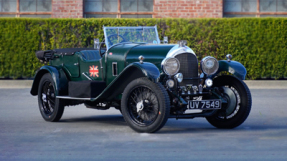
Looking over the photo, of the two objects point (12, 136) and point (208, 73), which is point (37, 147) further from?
point (208, 73)

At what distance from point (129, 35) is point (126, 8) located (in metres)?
11.5

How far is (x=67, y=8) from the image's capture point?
20.2 metres

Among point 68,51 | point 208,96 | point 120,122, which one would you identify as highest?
point 68,51

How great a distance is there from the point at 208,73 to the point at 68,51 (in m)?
2.85

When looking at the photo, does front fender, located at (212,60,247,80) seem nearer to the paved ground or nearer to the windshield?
the paved ground

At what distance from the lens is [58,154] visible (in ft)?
19.6

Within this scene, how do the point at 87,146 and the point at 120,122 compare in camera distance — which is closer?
the point at 87,146

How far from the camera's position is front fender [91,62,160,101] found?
7.32 meters

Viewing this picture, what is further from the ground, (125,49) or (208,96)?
(125,49)

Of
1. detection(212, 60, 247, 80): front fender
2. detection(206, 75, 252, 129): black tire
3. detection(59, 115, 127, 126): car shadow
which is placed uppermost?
detection(212, 60, 247, 80): front fender

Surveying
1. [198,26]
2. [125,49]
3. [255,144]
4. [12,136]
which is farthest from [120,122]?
[198,26]

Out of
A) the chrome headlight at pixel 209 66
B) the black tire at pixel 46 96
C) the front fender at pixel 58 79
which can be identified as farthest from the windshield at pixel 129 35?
the chrome headlight at pixel 209 66

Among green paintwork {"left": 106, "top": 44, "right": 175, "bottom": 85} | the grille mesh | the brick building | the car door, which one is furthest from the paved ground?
the brick building

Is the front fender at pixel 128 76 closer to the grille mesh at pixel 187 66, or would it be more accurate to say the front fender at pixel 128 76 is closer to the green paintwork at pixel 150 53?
the green paintwork at pixel 150 53
